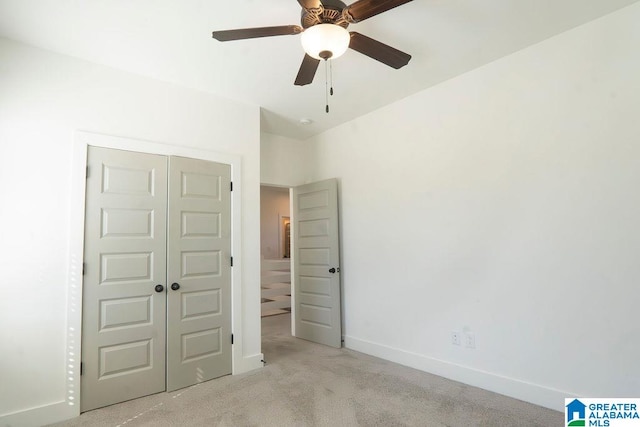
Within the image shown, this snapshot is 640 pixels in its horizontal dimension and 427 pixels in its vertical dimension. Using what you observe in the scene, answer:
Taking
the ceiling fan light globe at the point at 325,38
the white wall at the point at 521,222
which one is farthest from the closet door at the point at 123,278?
the white wall at the point at 521,222

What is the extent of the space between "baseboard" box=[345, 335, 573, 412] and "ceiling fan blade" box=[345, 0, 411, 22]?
2.82 meters

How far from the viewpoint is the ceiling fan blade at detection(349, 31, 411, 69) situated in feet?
6.63

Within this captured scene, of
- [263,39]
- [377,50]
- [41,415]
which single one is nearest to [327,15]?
[377,50]

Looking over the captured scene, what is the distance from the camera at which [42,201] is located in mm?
2521

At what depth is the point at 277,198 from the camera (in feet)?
28.4

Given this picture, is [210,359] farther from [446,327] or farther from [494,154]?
[494,154]

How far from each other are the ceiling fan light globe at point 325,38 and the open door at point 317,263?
8.02 feet

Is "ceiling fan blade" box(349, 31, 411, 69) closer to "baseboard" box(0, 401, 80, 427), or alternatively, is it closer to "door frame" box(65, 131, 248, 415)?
"door frame" box(65, 131, 248, 415)

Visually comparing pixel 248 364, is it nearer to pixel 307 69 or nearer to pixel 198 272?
pixel 198 272

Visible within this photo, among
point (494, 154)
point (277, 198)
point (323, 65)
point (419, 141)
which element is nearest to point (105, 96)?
point (323, 65)

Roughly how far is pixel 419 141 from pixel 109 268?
3086 mm

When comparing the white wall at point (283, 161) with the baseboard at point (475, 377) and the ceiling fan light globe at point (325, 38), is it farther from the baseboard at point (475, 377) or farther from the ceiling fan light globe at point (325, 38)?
the ceiling fan light globe at point (325, 38)

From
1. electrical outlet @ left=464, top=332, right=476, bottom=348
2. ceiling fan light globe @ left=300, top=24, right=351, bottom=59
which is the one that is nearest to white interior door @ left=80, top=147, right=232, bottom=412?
ceiling fan light globe @ left=300, top=24, right=351, bottom=59

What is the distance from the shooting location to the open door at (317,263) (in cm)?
418
